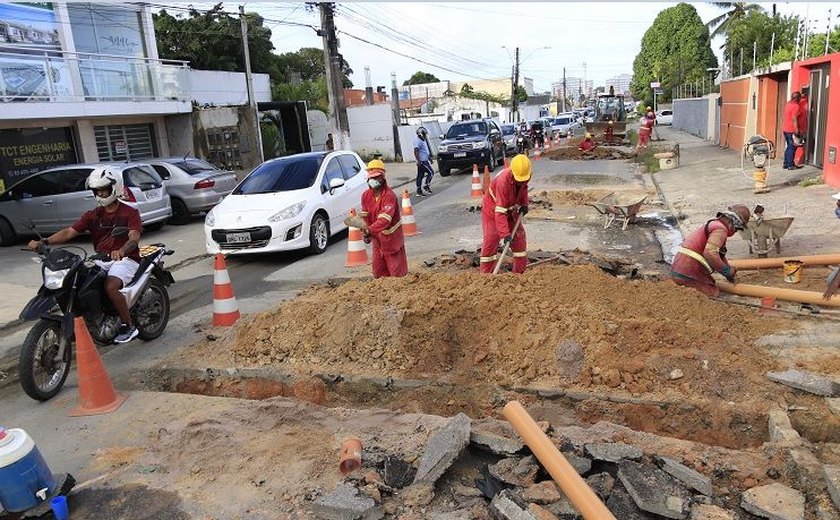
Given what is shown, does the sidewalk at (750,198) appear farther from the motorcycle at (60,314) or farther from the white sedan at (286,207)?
the motorcycle at (60,314)

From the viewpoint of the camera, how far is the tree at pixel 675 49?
58969 millimetres

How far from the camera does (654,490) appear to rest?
3.13 metres

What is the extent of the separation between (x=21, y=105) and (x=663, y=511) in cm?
1715

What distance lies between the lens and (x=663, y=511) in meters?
3.00

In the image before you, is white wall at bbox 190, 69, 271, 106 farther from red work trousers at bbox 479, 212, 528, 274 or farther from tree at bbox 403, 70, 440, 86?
tree at bbox 403, 70, 440, 86

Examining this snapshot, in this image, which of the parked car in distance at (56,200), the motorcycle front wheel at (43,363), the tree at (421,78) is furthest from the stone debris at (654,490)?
the tree at (421,78)

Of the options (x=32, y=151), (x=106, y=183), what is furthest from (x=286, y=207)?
(x=32, y=151)

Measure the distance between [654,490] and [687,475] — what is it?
0.26 m

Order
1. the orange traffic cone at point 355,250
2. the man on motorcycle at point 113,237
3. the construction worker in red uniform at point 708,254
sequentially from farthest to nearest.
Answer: the orange traffic cone at point 355,250
the construction worker in red uniform at point 708,254
the man on motorcycle at point 113,237

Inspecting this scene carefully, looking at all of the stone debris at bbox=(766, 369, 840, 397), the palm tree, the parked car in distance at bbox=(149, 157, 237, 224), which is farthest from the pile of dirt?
the palm tree

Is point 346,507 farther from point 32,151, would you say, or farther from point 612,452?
point 32,151

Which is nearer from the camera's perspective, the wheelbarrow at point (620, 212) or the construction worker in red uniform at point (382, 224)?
the construction worker in red uniform at point (382, 224)

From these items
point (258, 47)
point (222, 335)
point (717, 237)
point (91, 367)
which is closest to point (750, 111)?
point (717, 237)

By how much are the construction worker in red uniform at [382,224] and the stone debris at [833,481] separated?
460 cm
